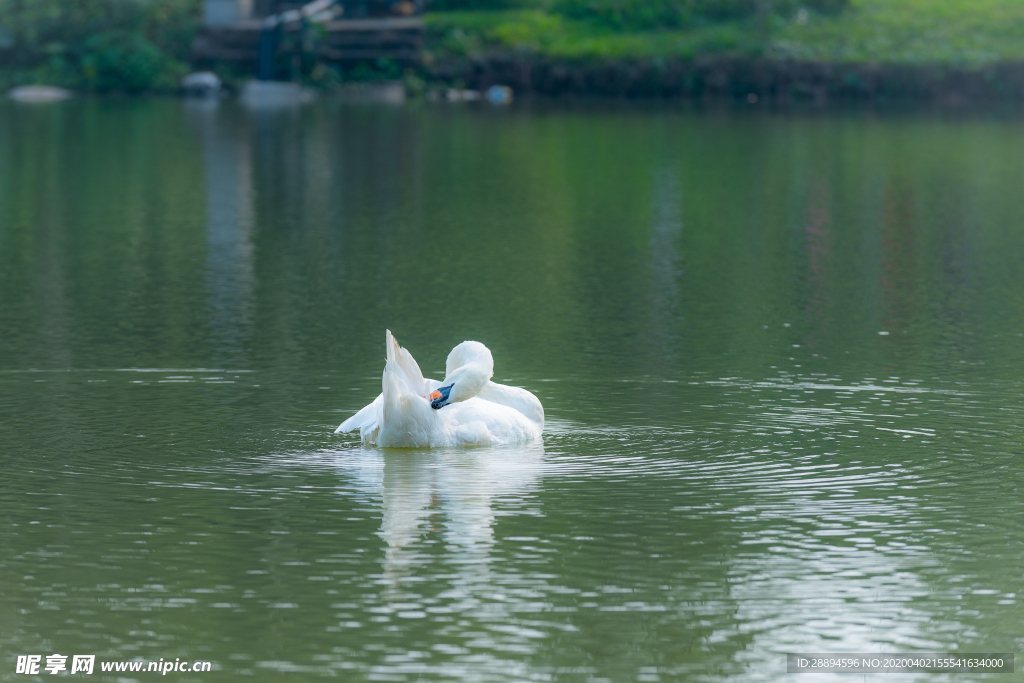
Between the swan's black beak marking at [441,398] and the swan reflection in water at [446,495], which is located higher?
the swan's black beak marking at [441,398]

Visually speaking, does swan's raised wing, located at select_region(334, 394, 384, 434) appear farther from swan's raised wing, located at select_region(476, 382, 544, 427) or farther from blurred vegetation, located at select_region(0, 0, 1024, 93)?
blurred vegetation, located at select_region(0, 0, 1024, 93)

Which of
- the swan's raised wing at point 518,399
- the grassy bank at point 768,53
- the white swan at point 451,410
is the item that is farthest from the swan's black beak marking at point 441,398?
the grassy bank at point 768,53

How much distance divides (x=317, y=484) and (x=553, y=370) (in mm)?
3074

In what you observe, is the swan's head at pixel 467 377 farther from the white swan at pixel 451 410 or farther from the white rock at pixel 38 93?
the white rock at pixel 38 93

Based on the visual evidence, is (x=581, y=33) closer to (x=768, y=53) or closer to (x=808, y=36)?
(x=768, y=53)

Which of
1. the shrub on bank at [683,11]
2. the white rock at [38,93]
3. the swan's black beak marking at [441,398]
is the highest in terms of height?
the shrub on bank at [683,11]

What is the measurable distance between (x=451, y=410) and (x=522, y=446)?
42cm

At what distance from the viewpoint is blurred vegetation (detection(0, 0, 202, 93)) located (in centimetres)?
→ 4444

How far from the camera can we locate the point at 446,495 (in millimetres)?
7953

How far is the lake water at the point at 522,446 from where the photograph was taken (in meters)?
6.25

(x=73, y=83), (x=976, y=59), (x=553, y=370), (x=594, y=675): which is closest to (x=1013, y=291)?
(x=553, y=370)

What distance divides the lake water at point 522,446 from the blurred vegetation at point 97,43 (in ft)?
79.3

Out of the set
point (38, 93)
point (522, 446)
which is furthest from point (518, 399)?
point (38, 93)

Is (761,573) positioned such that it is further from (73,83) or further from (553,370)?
(73,83)
